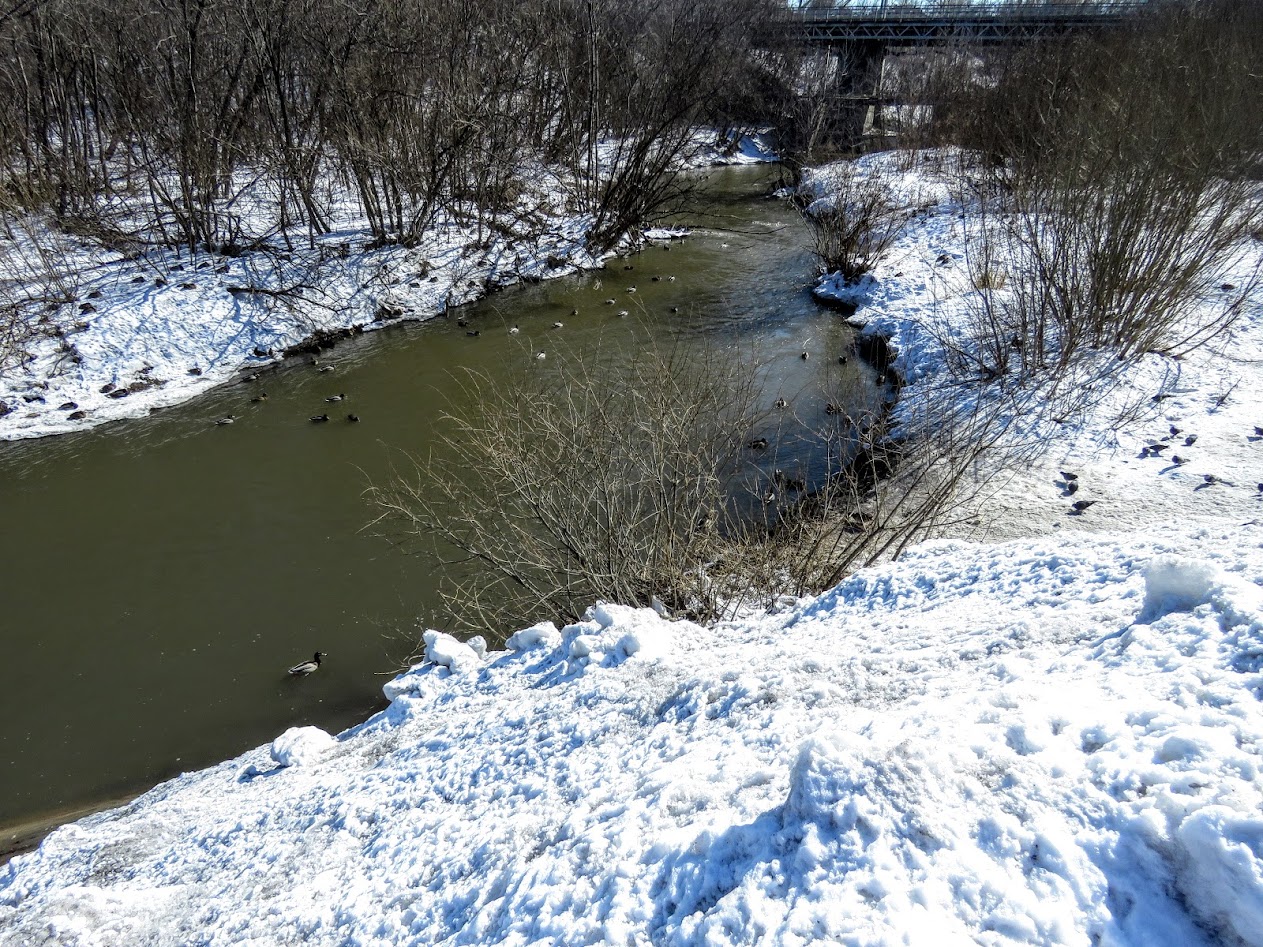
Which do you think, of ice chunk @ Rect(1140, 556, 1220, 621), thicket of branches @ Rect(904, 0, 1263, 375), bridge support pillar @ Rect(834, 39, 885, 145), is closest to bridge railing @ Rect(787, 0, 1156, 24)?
bridge support pillar @ Rect(834, 39, 885, 145)

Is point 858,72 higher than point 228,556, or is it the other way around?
point 858,72

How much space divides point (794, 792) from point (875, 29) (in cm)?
3316

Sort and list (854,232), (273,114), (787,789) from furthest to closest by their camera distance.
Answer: (854,232), (273,114), (787,789)

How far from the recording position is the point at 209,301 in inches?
444

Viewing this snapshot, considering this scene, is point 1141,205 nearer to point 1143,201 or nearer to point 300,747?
point 1143,201

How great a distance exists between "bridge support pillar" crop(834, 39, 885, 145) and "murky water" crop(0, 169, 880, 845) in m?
17.6

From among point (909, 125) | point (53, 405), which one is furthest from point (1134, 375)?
point (909, 125)

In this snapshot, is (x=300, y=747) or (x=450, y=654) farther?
(x=450, y=654)

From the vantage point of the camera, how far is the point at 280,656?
243 inches

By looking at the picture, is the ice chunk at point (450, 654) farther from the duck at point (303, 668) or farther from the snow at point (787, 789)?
the duck at point (303, 668)

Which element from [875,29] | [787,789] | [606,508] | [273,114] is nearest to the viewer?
[787,789]

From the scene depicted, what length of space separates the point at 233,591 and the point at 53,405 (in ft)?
16.5

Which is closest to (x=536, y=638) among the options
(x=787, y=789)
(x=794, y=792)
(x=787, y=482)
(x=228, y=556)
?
(x=787, y=789)

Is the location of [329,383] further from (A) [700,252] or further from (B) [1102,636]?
(B) [1102,636]
